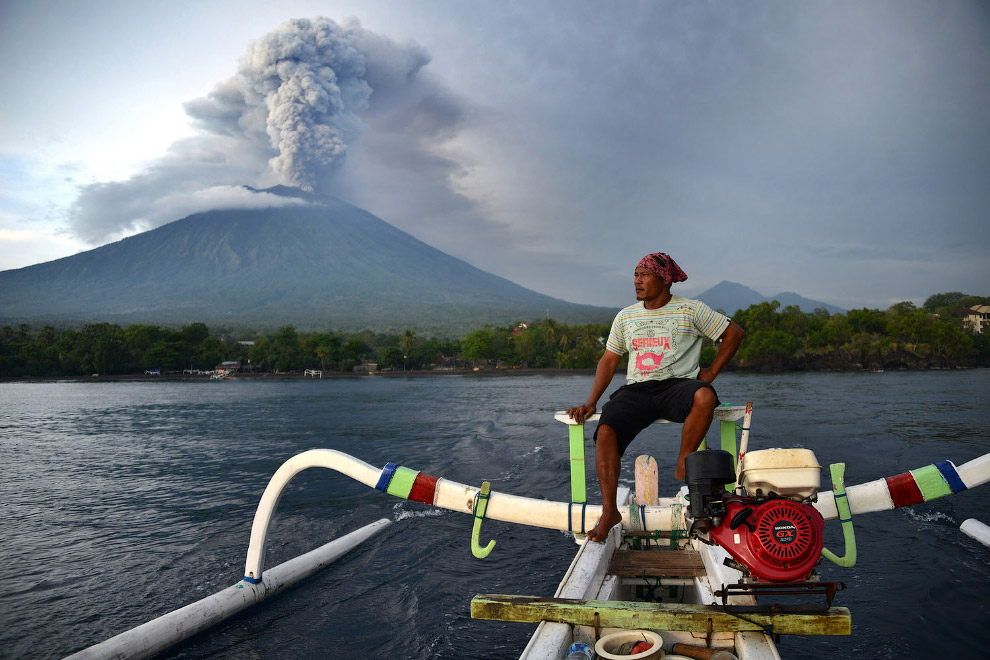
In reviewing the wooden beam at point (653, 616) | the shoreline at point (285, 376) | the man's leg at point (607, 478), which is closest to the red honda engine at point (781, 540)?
the wooden beam at point (653, 616)

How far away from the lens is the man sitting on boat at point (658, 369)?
400 centimetres

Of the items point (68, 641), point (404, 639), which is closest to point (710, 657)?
point (404, 639)

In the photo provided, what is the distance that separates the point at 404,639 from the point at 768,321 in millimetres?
102489

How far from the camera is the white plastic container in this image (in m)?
2.66

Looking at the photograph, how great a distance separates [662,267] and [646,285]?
0.18 m

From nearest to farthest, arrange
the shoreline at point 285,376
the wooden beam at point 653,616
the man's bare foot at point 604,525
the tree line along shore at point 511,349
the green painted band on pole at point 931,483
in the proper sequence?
the wooden beam at point 653,616, the green painted band on pole at point 931,483, the man's bare foot at point 604,525, the tree line along shore at point 511,349, the shoreline at point 285,376

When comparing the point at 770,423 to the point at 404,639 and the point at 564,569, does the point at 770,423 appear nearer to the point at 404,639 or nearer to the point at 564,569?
the point at 564,569

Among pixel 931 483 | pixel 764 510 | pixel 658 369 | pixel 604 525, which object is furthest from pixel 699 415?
pixel 764 510

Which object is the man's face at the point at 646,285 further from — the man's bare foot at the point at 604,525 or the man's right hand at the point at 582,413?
the man's bare foot at the point at 604,525

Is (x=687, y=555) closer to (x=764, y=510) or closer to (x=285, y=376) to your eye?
(x=764, y=510)

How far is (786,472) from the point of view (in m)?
2.70

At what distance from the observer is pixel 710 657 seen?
8.83 ft

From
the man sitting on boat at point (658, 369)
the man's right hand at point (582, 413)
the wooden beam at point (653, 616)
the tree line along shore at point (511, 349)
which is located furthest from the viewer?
the tree line along shore at point (511, 349)

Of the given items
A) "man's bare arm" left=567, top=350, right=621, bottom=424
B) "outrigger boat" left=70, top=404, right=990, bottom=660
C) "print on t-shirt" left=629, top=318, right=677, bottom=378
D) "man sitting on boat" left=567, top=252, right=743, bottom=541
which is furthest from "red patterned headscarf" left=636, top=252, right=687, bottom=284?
"outrigger boat" left=70, top=404, right=990, bottom=660
